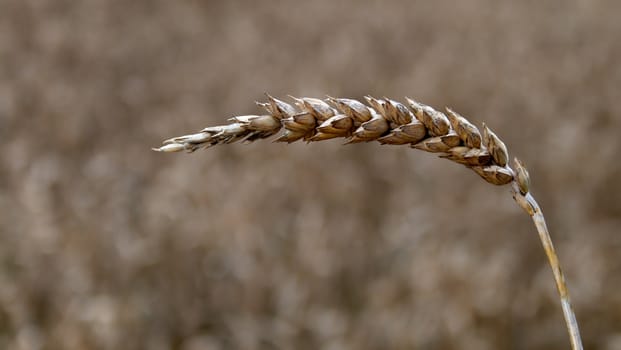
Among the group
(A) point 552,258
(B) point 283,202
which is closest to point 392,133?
(A) point 552,258

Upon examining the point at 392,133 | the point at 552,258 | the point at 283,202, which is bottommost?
the point at 552,258

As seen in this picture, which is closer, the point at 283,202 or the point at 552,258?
the point at 552,258

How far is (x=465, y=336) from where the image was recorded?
2.81 m

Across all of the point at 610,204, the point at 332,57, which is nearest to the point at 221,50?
the point at 332,57

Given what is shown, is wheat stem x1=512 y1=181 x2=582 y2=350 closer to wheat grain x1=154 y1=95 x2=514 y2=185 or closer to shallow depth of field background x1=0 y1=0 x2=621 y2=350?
wheat grain x1=154 y1=95 x2=514 y2=185

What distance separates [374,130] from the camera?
56 cm

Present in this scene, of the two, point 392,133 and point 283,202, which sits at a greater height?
point 283,202

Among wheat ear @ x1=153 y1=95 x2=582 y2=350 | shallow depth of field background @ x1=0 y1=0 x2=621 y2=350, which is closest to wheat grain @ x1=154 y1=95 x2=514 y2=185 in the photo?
wheat ear @ x1=153 y1=95 x2=582 y2=350

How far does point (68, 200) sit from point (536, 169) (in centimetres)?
242

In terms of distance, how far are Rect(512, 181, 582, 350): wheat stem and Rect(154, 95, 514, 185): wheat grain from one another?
0.07 feet

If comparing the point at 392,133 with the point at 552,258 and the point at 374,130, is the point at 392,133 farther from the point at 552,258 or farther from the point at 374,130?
the point at 552,258

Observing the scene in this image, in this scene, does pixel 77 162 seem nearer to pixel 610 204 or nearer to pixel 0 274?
pixel 0 274

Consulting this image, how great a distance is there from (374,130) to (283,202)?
129 inches

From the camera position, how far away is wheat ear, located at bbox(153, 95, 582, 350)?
0.52 meters
